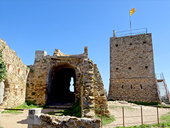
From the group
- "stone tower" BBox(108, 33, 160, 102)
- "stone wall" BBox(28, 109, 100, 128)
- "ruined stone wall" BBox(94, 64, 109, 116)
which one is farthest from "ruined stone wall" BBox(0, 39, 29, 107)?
"stone tower" BBox(108, 33, 160, 102)

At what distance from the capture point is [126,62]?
70.8 feet

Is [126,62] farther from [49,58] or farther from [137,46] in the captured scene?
[49,58]

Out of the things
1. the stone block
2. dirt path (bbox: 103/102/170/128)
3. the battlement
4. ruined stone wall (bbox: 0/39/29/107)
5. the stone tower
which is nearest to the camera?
the stone block

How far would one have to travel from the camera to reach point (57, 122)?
5113 millimetres

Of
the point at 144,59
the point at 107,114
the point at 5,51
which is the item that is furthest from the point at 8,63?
the point at 144,59

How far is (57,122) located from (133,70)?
17.8 metres

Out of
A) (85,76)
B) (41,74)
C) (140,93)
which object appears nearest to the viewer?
(85,76)

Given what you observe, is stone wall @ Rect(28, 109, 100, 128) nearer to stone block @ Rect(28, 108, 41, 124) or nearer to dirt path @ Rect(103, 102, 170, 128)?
stone block @ Rect(28, 108, 41, 124)

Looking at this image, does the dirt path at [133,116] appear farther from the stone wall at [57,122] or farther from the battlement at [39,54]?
the battlement at [39,54]

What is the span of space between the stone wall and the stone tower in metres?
16.7

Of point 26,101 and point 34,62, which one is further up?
point 34,62

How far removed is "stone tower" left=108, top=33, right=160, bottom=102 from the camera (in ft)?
66.0

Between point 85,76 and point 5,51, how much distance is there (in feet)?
18.1

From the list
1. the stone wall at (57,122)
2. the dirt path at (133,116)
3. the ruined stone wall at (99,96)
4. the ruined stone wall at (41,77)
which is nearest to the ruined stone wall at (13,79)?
Result: the ruined stone wall at (41,77)
